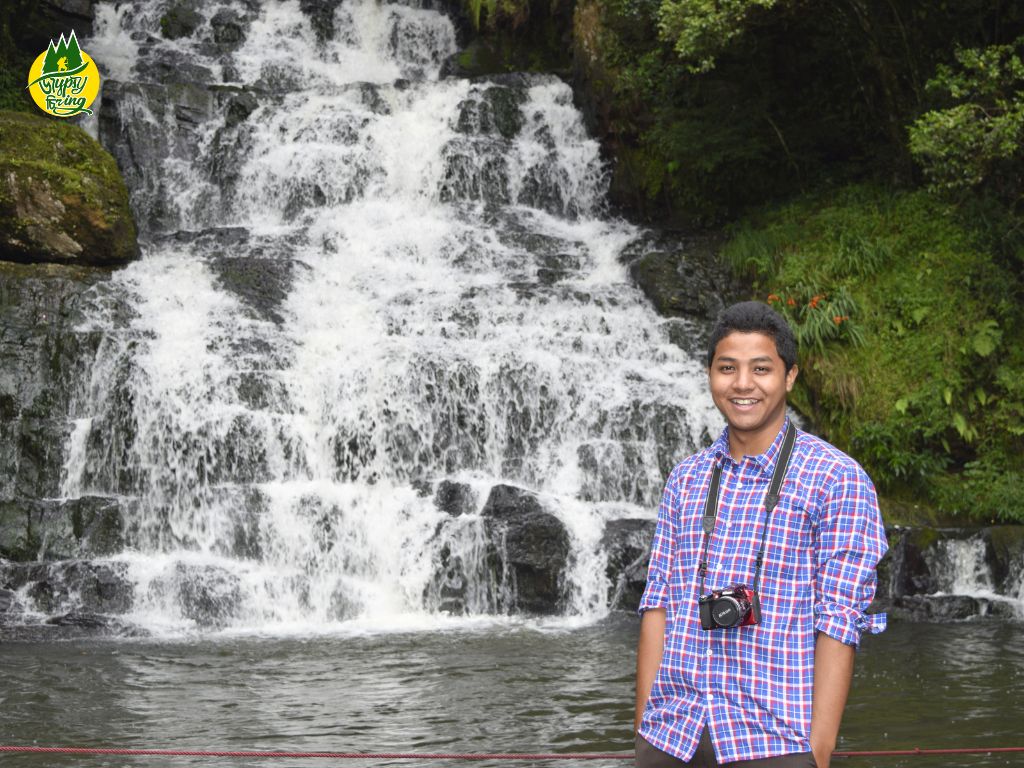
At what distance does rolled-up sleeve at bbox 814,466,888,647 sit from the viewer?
2.48 meters

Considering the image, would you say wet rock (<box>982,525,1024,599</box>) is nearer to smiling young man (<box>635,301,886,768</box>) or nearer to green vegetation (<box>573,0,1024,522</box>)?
green vegetation (<box>573,0,1024,522</box>)

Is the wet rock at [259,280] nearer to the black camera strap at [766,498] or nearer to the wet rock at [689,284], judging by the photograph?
the wet rock at [689,284]

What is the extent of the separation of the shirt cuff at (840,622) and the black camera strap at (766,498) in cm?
15

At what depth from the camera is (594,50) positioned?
1919 centimetres

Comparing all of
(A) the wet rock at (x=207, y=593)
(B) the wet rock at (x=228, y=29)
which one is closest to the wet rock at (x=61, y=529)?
(A) the wet rock at (x=207, y=593)

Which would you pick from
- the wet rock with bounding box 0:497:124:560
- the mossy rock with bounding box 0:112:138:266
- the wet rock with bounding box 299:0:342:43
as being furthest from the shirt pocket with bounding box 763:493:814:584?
the wet rock with bounding box 299:0:342:43

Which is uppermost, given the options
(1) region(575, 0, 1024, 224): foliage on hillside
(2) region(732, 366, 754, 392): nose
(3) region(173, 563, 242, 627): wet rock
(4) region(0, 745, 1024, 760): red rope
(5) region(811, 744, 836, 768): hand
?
(1) region(575, 0, 1024, 224): foliage on hillside

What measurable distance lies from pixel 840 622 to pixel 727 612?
0.24 m

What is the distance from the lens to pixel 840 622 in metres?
2.47

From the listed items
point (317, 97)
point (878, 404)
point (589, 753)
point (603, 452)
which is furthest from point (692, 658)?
point (317, 97)

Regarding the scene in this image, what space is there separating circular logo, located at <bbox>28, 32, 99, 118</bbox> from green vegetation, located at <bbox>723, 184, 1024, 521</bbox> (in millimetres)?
10833

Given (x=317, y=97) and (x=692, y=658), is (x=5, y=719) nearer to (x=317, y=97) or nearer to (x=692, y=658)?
(x=692, y=658)

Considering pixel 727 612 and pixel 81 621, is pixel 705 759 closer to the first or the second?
pixel 727 612

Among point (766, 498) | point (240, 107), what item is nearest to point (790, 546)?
point (766, 498)
